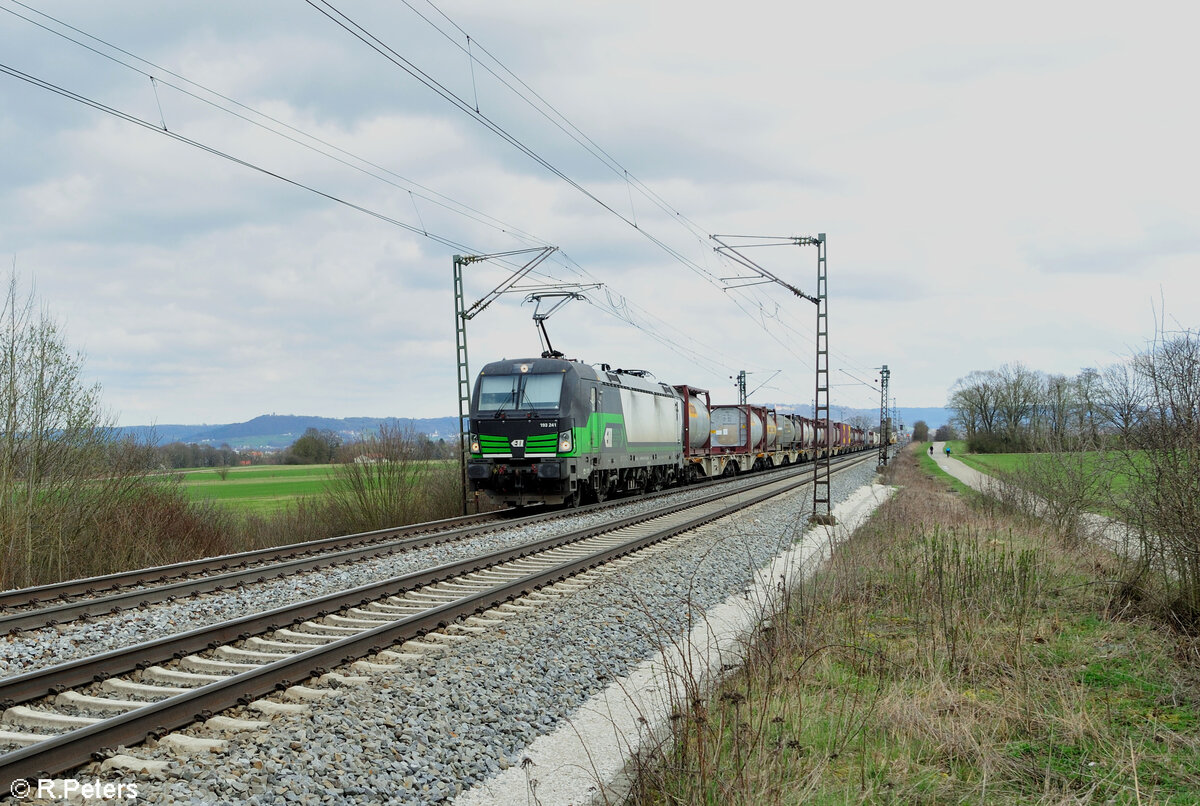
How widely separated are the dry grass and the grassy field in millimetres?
13482

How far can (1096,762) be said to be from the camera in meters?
4.57

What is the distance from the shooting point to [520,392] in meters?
19.2

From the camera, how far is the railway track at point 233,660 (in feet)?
16.3

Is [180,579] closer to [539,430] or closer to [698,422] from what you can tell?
[539,430]

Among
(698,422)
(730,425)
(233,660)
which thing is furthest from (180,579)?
(730,425)

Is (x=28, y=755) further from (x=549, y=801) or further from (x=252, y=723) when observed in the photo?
(x=549, y=801)

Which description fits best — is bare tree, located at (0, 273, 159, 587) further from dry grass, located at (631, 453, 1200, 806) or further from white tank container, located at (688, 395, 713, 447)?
white tank container, located at (688, 395, 713, 447)

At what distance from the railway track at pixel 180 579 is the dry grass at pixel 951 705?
6732 mm

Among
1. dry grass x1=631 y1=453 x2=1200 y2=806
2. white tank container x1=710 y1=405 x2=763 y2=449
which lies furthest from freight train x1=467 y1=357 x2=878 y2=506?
white tank container x1=710 y1=405 x2=763 y2=449

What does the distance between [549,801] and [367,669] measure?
2716 millimetres

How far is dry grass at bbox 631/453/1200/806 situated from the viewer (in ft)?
13.8

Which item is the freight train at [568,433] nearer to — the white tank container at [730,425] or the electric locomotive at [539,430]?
the electric locomotive at [539,430]

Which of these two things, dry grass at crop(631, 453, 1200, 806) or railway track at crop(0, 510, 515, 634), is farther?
railway track at crop(0, 510, 515, 634)

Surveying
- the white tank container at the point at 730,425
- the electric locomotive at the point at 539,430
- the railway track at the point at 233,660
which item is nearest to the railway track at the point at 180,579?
the railway track at the point at 233,660
